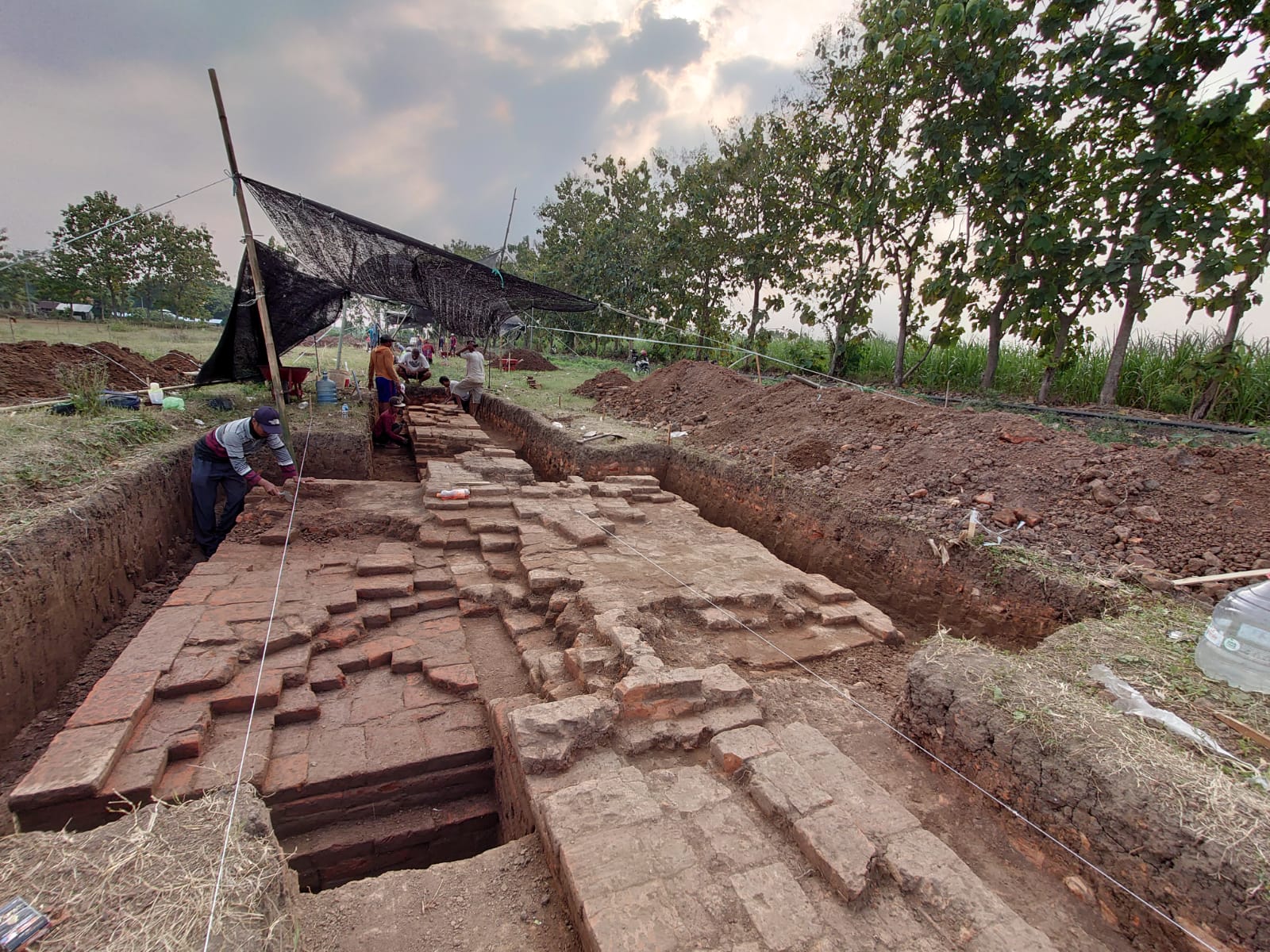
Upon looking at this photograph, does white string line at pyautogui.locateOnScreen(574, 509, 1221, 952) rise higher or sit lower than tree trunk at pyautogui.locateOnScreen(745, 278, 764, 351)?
lower

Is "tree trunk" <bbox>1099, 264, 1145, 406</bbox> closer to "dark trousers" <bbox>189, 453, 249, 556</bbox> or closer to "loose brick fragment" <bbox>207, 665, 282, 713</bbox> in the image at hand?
"loose brick fragment" <bbox>207, 665, 282, 713</bbox>

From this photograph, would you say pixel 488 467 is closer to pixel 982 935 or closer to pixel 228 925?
pixel 228 925

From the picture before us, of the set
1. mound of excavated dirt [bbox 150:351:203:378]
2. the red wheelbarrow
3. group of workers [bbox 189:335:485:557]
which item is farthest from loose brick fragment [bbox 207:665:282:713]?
mound of excavated dirt [bbox 150:351:203:378]

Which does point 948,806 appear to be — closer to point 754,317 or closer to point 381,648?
point 381,648

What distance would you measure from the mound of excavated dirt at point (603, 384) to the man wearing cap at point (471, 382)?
2658 mm

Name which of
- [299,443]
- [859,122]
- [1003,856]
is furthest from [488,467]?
[859,122]

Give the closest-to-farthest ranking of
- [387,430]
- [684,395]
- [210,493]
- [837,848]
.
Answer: [837,848]
[210,493]
[387,430]
[684,395]

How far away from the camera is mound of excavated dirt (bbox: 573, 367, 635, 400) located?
1408 centimetres

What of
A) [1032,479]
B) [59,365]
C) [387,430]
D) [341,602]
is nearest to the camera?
[341,602]

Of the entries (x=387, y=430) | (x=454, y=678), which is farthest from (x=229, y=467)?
(x=387, y=430)

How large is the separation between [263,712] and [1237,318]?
9.61 m

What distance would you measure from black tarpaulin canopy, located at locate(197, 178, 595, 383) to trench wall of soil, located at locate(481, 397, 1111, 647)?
286 cm

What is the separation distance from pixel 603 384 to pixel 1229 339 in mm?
11365

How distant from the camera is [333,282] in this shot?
27.1ft
